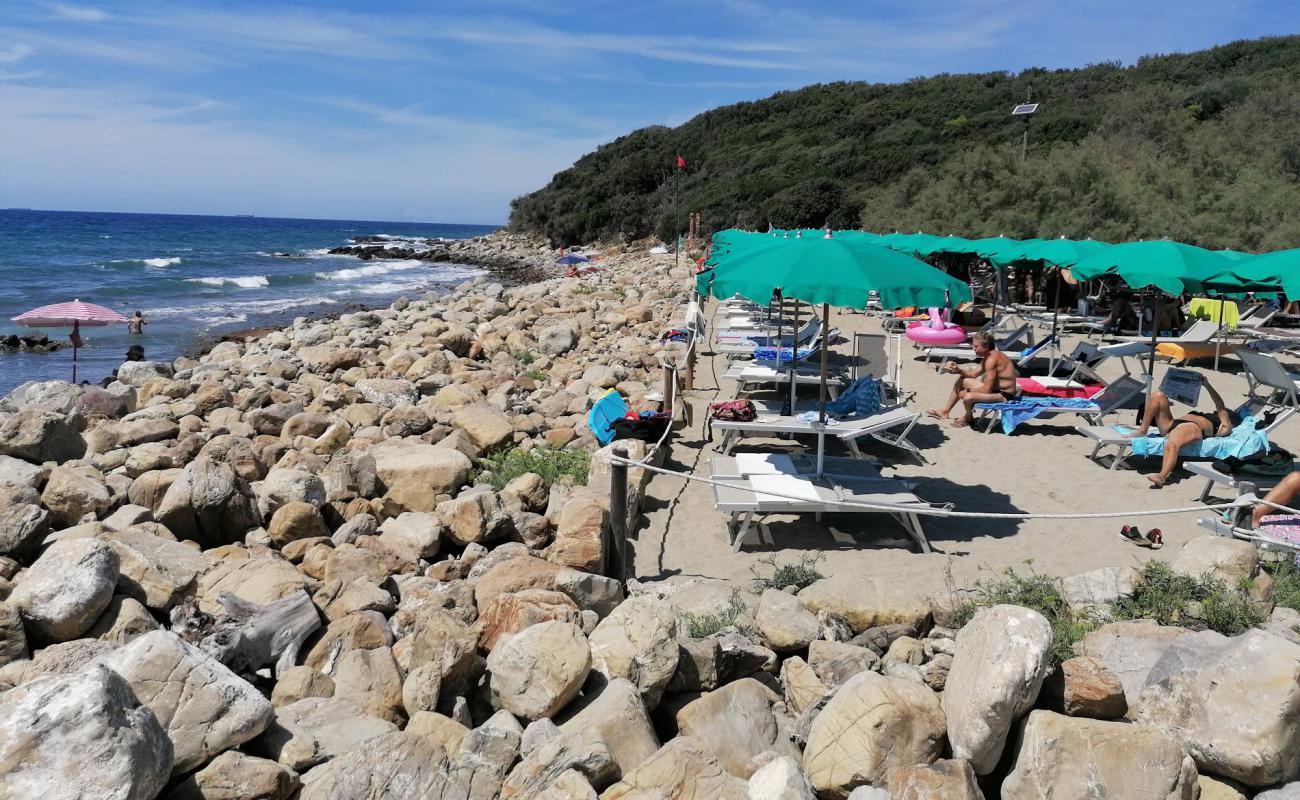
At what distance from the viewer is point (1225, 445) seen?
718 centimetres

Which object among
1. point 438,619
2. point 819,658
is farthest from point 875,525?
point 438,619

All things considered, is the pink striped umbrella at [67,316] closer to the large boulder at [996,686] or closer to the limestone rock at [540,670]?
the limestone rock at [540,670]

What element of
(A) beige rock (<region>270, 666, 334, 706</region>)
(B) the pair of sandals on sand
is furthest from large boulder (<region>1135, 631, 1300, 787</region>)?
(A) beige rock (<region>270, 666, 334, 706</region>)

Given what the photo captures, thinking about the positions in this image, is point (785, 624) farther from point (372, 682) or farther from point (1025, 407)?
point (1025, 407)

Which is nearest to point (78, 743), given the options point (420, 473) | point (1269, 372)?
point (420, 473)

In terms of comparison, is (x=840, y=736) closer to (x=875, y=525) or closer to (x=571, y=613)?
(x=571, y=613)

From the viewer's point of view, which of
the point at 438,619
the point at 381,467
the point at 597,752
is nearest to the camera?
the point at 597,752

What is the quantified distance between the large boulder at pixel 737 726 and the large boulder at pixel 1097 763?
2.99 feet

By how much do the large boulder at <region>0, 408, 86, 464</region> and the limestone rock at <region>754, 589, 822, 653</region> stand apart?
A: 23.1 ft

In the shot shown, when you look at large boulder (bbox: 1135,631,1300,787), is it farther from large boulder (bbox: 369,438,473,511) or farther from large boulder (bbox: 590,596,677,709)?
large boulder (bbox: 369,438,473,511)

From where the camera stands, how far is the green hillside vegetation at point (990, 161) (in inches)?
986

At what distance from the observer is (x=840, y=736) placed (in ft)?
11.4


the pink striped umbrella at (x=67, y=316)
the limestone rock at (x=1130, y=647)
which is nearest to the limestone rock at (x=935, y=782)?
the limestone rock at (x=1130, y=647)

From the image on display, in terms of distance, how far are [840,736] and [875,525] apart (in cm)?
330
